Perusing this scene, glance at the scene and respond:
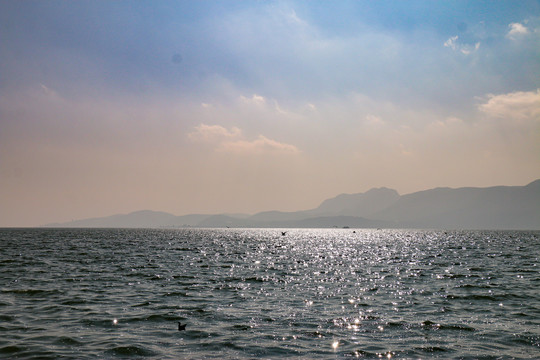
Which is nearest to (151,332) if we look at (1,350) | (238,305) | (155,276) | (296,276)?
(1,350)

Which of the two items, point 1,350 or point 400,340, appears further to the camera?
point 400,340

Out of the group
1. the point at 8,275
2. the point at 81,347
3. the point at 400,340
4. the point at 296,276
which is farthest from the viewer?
the point at 296,276

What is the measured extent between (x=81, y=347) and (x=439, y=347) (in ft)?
47.1

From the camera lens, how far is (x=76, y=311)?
21969mm

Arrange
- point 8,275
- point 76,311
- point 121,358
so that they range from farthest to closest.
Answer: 1. point 8,275
2. point 76,311
3. point 121,358

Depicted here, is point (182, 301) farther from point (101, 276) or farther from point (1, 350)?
point (101, 276)

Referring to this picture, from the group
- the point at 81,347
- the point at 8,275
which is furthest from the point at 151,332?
the point at 8,275

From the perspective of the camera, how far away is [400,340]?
1725cm

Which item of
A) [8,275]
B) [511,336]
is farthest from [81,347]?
[8,275]

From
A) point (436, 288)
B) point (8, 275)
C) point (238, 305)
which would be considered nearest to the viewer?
point (238, 305)

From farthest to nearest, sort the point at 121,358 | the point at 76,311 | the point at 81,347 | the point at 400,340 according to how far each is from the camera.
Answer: the point at 76,311
the point at 400,340
the point at 81,347
the point at 121,358

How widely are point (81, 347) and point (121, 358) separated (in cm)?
243

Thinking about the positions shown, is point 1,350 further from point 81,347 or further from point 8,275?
point 8,275

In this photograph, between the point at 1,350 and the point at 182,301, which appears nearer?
the point at 1,350
